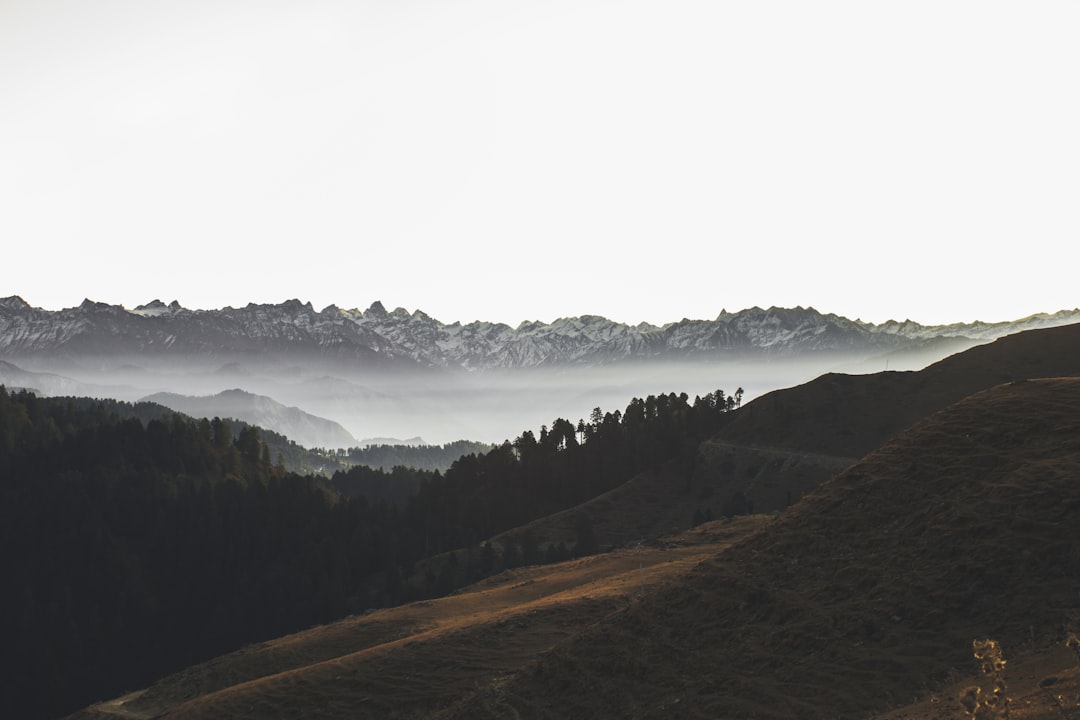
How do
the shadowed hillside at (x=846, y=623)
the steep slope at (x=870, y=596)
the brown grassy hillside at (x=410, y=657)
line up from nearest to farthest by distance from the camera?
Answer: the shadowed hillside at (x=846, y=623) → the steep slope at (x=870, y=596) → the brown grassy hillside at (x=410, y=657)

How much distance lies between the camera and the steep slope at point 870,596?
40.3 metres

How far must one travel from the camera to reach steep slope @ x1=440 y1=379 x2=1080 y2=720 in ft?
132

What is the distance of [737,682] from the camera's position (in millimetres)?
43219

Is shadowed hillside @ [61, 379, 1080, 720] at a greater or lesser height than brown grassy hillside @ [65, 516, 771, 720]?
greater

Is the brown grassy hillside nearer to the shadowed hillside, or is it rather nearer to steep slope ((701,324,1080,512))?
the shadowed hillside

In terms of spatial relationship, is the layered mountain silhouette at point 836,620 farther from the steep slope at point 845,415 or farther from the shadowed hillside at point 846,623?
the steep slope at point 845,415

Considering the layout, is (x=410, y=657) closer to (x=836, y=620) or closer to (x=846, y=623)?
(x=836, y=620)

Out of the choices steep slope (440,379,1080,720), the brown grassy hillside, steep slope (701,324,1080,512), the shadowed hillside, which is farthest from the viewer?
steep slope (701,324,1080,512)

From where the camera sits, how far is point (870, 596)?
45.7 meters

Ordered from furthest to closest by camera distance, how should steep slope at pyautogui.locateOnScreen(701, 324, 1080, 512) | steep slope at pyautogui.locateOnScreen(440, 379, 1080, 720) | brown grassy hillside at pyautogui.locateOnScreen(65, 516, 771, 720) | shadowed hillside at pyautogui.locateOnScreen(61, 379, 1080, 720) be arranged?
steep slope at pyautogui.locateOnScreen(701, 324, 1080, 512)
brown grassy hillside at pyautogui.locateOnScreen(65, 516, 771, 720)
steep slope at pyautogui.locateOnScreen(440, 379, 1080, 720)
shadowed hillside at pyautogui.locateOnScreen(61, 379, 1080, 720)

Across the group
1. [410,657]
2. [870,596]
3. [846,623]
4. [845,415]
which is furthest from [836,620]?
[845,415]

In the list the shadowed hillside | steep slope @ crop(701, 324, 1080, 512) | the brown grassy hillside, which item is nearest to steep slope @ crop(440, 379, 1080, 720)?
the shadowed hillside

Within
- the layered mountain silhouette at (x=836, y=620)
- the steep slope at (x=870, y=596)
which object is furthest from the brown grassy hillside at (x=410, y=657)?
the steep slope at (x=870, y=596)

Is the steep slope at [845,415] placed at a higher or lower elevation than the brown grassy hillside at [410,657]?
higher
